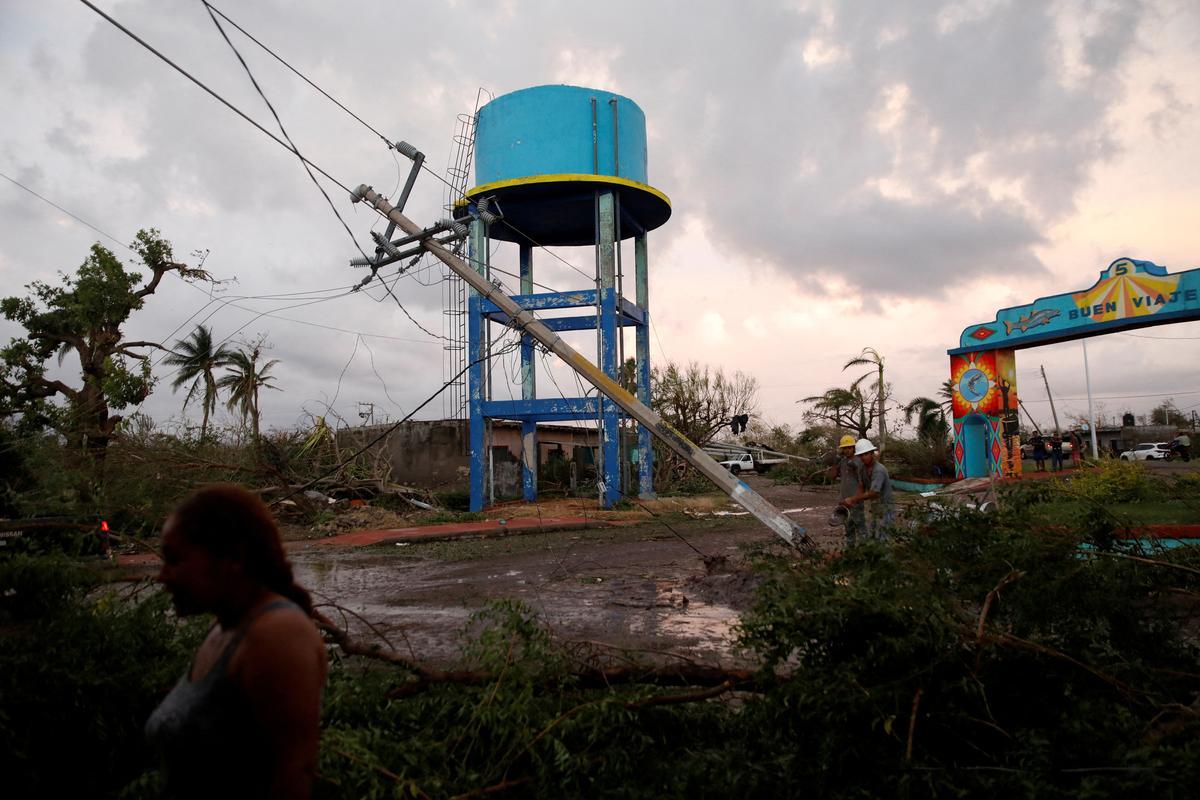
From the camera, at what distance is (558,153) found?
20.9 m

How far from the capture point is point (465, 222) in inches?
505

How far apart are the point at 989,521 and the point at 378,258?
10814mm

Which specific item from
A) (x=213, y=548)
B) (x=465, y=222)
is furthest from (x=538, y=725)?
(x=465, y=222)

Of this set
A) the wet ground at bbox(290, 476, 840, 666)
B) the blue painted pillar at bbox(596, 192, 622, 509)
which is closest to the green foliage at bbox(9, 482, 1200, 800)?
the wet ground at bbox(290, 476, 840, 666)

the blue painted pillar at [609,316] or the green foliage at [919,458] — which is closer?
the blue painted pillar at [609,316]

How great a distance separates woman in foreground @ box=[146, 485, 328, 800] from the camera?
5.63 ft

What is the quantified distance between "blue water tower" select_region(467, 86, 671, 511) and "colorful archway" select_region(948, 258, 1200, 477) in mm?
8979

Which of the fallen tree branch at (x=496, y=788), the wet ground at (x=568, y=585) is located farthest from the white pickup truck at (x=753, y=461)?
the fallen tree branch at (x=496, y=788)

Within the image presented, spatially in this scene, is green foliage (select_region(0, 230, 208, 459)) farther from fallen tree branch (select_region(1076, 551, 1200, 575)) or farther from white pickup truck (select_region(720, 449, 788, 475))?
white pickup truck (select_region(720, 449, 788, 475))

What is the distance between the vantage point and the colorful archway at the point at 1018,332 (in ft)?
57.8

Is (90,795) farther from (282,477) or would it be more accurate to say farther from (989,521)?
(282,477)

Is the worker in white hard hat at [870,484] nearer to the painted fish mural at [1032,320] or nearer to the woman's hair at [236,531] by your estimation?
the woman's hair at [236,531]

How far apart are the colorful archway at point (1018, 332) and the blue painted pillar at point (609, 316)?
9.43 m

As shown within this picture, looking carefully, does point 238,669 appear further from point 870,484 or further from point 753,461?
point 753,461
